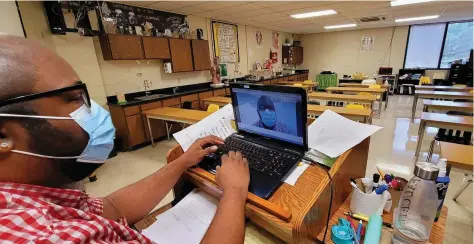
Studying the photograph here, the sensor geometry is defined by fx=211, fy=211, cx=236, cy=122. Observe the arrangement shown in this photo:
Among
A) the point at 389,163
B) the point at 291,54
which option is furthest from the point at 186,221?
the point at 291,54

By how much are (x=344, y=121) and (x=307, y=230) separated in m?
0.47

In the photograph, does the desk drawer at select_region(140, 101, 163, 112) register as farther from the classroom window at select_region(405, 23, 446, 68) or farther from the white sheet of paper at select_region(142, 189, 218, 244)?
the classroom window at select_region(405, 23, 446, 68)

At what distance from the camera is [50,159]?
18.9 inches

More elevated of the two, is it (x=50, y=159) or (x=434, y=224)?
(x=50, y=159)

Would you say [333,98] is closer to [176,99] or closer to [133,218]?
[176,99]

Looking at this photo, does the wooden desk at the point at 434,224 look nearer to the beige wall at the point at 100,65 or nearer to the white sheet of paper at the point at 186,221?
the white sheet of paper at the point at 186,221

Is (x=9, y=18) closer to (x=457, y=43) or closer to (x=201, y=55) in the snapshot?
(x=201, y=55)

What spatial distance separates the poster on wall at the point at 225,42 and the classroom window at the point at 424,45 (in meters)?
6.39

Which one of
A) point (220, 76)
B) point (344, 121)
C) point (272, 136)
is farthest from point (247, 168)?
point (220, 76)

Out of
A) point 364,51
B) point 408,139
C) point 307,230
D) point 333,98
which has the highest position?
point 364,51

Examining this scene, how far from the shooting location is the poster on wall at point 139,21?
3.56 m

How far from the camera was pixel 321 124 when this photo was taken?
2.85 feet

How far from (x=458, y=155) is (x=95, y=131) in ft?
7.10

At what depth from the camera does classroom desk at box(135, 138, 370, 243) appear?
→ 508 millimetres
